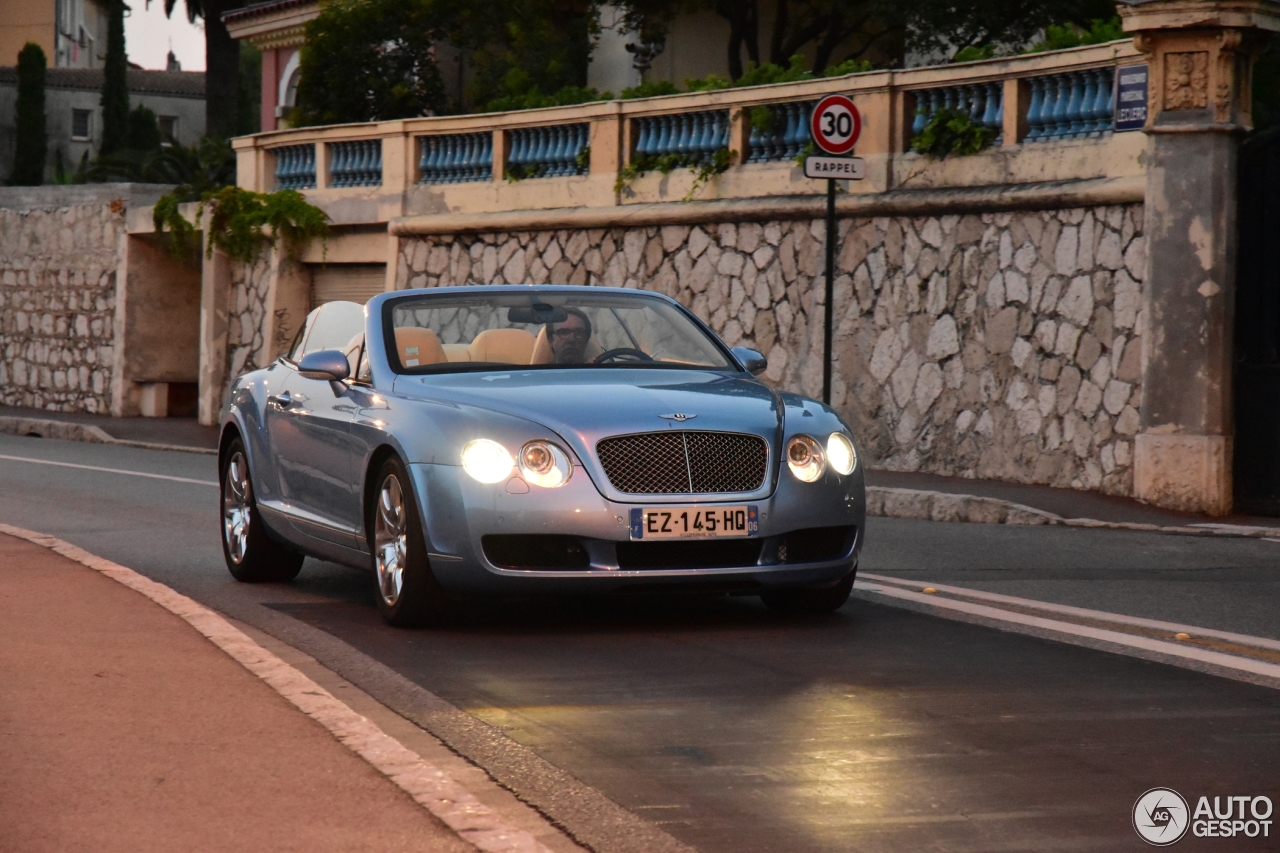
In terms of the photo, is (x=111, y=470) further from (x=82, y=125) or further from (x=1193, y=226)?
(x=82, y=125)

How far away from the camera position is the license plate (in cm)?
775

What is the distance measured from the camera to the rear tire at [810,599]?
8539 mm

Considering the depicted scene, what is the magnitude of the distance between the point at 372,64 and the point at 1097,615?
23.9m

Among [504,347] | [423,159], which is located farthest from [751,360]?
[423,159]

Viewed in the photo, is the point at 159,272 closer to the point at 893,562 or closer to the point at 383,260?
the point at 383,260

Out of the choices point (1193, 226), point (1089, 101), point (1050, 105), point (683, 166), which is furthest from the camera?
point (683, 166)

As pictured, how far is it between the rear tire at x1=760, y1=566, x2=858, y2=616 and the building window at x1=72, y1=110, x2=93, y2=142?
234 feet

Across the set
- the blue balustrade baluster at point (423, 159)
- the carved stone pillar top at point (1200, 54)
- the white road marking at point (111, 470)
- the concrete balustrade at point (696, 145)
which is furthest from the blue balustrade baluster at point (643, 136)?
the carved stone pillar top at point (1200, 54)

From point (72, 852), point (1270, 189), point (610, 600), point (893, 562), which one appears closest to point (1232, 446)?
point (1270, 189)

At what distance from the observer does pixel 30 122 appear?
69312mm

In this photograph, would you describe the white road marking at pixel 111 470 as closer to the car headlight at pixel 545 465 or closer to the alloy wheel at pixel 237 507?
the alloy wheel at pixel 237 507

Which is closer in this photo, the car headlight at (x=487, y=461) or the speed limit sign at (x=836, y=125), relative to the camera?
the car headlight at (x=487, y=461)

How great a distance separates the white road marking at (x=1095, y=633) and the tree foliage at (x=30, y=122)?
202 ft

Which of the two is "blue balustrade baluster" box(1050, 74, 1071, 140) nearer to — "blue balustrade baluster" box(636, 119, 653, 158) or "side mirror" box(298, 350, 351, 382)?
"blue balustrade baluster" box(636, 119, 653, 158)
